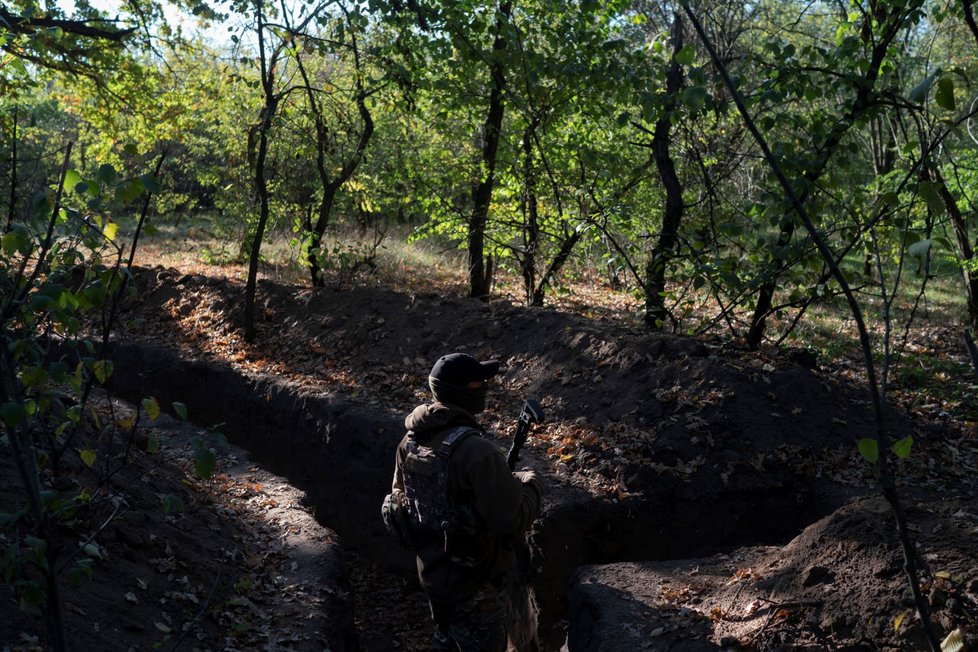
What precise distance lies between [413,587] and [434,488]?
12.7 ft

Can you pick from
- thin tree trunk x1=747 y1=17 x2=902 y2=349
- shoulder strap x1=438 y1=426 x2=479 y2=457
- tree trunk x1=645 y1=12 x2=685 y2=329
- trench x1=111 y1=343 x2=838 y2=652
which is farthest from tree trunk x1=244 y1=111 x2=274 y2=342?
shoulder strap x1=438 y1=426 x2=479 y2=457

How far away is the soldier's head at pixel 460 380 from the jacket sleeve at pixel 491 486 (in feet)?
0.94

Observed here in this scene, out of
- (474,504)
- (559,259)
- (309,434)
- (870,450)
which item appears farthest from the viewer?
(559,259)

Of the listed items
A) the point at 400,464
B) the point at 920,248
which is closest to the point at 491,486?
the point at 400,464

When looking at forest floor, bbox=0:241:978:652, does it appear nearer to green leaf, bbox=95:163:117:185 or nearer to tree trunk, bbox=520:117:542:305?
green leaf, bbox=95:163:117:185

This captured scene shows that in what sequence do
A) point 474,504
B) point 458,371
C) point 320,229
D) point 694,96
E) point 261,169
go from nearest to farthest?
point 474,504
point 458,371
point 694,96
point 261,169
point 320,229

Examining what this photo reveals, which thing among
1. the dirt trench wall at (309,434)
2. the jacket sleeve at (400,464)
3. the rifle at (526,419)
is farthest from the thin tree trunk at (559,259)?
the jacket sleeve at (400,464)

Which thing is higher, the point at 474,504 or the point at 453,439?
the point at 453,439

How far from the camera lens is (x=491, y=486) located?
432cm

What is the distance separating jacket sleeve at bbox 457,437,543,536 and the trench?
8.89 ft

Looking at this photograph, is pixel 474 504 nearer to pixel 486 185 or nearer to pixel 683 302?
pixel 683 302

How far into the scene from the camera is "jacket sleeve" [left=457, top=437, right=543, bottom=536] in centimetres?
432

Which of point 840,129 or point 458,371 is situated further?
point 840,129

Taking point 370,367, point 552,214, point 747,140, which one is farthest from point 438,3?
point 747,140
